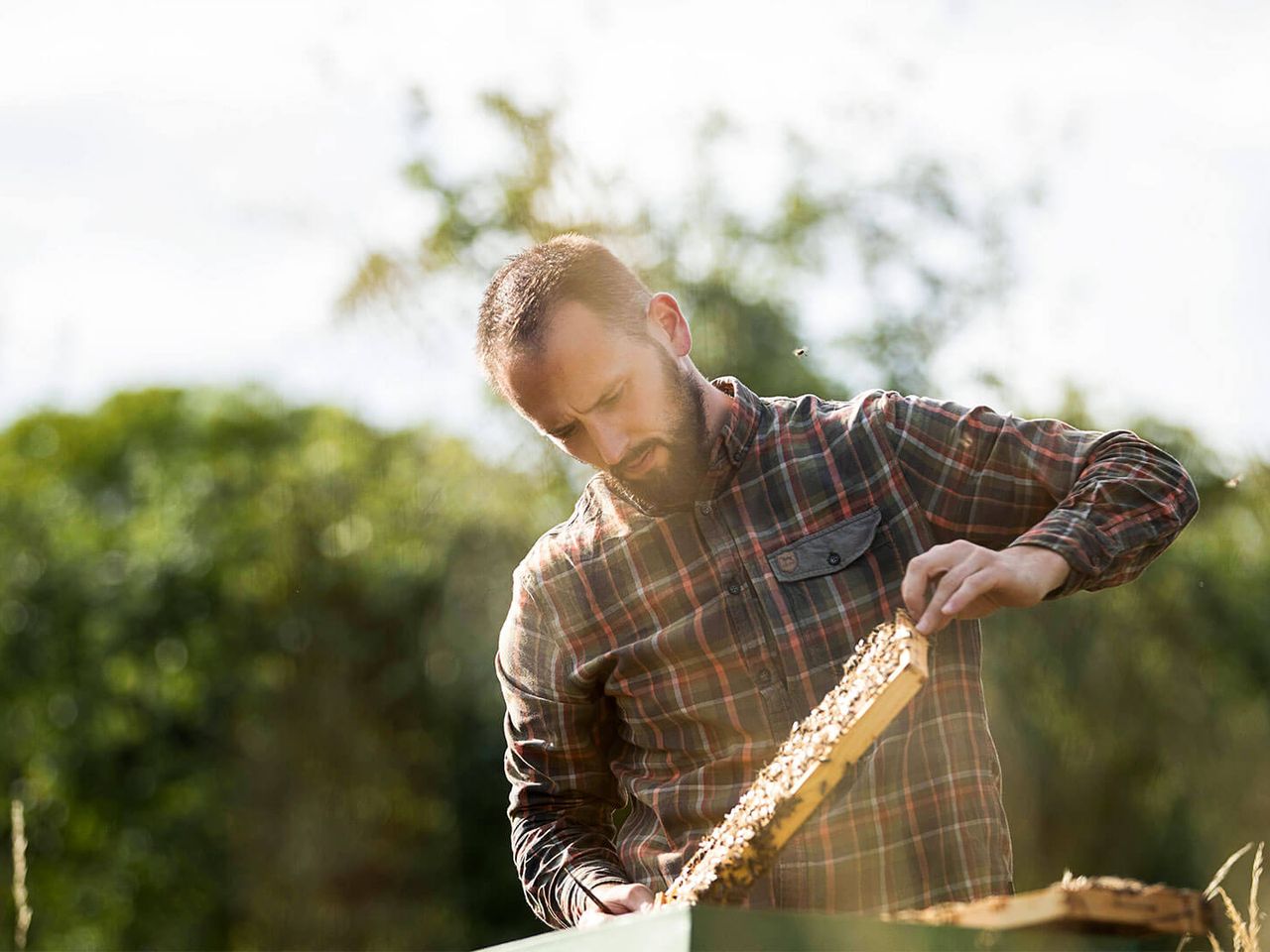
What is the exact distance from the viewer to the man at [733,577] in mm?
2963

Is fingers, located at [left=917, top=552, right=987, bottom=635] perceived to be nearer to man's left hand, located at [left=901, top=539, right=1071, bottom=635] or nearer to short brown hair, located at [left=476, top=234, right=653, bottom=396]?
man's left hand, located at [left=901, top=539, right=1071, bottom=635]

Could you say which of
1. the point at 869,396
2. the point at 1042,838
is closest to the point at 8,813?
the point at 1042,838

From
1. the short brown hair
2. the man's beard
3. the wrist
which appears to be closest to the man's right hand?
the man's beard

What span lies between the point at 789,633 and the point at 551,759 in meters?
0.75

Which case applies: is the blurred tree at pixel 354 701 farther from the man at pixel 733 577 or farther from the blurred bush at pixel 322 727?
the man at pixel 733 577

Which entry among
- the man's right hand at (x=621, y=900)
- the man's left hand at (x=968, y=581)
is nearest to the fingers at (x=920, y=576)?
the man's left hand at (x=968, y=581)

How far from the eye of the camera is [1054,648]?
34.1 ft

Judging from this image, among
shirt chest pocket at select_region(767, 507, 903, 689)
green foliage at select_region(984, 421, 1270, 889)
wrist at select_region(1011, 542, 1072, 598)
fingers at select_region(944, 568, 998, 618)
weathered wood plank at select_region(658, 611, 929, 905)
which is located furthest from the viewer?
green foliage at select_region(984, 421, 1270, 889)

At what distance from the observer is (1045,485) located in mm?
2992

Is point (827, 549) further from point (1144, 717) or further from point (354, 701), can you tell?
point (1144, 717)

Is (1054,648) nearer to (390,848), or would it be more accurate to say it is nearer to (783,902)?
(390,848)

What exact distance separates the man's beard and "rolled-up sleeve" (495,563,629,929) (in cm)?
40

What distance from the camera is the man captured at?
2963mm

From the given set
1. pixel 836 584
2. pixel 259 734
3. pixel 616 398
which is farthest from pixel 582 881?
pixel 259 734
